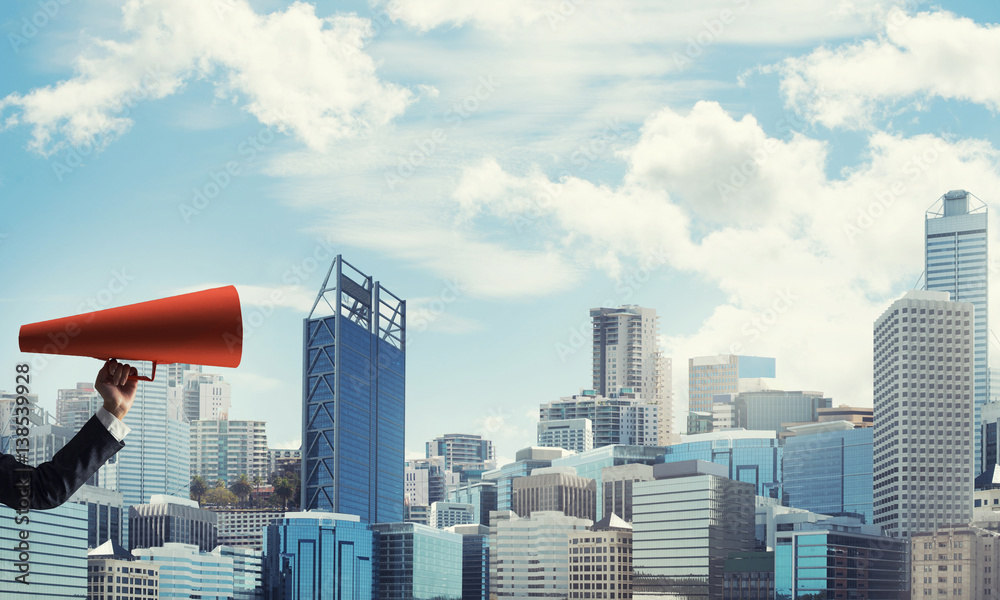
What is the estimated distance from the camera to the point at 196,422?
15788 cm

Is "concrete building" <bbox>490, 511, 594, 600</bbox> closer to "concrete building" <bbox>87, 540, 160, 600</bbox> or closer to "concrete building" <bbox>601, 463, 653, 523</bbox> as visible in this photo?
"concrete building" <bbox>601, 463, 653, 523</bbox>

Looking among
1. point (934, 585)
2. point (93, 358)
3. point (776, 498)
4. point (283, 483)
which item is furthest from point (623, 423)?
point (93, 358)

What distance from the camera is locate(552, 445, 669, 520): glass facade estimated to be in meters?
141

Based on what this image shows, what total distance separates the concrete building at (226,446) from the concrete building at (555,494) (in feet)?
126

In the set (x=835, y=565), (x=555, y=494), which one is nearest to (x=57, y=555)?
(x=555, y=494)

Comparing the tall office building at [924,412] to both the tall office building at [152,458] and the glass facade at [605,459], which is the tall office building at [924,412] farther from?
the tall office building at [152,458]

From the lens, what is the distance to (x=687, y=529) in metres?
106

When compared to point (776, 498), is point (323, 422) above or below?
above

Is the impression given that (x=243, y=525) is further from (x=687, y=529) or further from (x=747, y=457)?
(x=747, y=457)

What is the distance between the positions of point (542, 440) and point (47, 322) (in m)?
171

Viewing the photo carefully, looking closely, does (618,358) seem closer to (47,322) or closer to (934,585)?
(934,585)

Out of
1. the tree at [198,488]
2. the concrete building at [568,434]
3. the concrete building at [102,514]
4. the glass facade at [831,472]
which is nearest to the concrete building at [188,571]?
the concrete building at [102,514]

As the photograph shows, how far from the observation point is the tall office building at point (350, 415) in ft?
408

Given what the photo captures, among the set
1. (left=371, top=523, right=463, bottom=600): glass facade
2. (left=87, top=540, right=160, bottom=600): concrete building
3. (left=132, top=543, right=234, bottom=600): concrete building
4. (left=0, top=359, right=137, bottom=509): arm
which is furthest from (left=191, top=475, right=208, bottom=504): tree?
(left=0, top=359, right=137, bottom=509): arm
